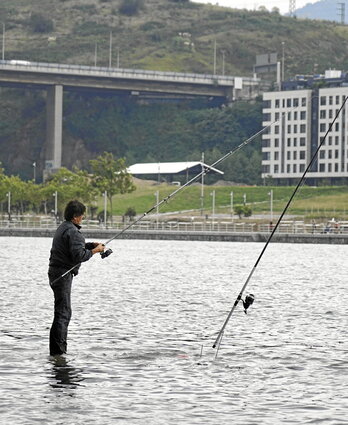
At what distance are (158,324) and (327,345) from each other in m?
6.06

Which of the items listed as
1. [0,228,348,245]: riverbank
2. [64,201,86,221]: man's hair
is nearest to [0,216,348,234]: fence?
[0,228,348,245]: riverbank

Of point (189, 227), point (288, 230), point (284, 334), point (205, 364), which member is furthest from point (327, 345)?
point (189, 227)

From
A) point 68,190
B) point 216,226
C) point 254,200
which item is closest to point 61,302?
point 216,226

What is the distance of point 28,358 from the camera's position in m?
22.8

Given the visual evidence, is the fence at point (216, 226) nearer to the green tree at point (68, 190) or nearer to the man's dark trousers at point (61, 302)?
the green tree at point (68, 190)

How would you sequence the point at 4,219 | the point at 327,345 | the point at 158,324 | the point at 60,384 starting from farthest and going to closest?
the point at 4,219, the point at 158,324, the point at 327,345, the point at 60,384

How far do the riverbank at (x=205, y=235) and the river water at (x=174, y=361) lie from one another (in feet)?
277

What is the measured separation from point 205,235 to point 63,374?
119 metres

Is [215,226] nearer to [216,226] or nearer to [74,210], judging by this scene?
[216,226]

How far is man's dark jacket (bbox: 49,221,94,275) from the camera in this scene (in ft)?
68.5

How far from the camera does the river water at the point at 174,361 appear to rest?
688 inches

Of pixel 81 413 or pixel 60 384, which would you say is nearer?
pixel 81 413

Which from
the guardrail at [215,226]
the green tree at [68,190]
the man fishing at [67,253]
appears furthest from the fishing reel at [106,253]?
the green tree at [68,190]

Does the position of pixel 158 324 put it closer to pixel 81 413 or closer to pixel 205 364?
pixel 205 364
